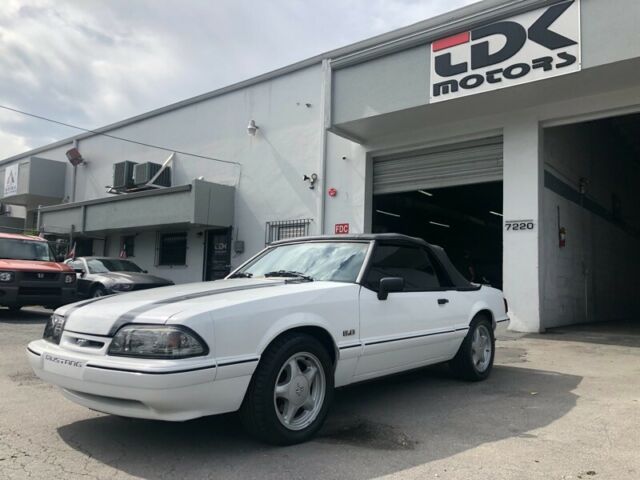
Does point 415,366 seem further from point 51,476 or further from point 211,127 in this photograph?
point 211,127

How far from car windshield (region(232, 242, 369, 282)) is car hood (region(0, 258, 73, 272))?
24.3 ft

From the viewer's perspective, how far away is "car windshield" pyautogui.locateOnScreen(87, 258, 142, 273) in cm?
1364

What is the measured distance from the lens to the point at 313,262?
4.91 meters

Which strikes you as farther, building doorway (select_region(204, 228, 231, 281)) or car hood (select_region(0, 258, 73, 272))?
building doorway (select_region(204, 228, 231, 281))

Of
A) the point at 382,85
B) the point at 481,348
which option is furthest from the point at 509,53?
the point at 481,348

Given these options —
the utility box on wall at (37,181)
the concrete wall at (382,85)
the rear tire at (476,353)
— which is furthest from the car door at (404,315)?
the utility box on wall at (37,181)

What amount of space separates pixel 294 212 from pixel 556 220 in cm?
686

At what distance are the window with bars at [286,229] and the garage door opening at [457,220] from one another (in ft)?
6.34

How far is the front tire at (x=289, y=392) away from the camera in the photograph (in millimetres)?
3486

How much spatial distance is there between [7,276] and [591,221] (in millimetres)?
14883

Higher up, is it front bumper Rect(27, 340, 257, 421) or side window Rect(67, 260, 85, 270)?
side window Rect(67, 260, 85, 270)

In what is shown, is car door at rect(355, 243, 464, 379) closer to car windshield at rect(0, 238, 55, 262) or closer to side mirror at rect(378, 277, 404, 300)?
side mirror at rect(378, 277, 404, 300)

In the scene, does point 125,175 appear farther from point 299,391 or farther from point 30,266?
point 299,391

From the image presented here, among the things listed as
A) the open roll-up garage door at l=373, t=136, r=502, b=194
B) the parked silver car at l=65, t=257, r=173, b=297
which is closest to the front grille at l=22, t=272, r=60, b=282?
the parked silver car at l=65, t=257, r=173, b=297
